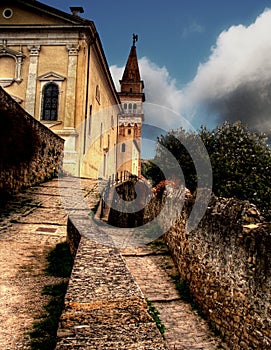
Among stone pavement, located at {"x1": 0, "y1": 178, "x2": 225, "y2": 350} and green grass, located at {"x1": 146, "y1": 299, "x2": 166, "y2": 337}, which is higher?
stone pavement, located at {"x1": 0, "y1": 178, "x2": 225, "y2": 350}

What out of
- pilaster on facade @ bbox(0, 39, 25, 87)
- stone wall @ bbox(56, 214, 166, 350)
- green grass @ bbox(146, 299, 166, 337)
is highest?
pilaster on facade @ bbox(0, 39, 25, 87)

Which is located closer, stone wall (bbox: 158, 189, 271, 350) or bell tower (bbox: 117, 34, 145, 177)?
stone wall (bbox: 158, 189, 271, 350)

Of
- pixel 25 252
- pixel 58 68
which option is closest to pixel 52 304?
pixel 25 252

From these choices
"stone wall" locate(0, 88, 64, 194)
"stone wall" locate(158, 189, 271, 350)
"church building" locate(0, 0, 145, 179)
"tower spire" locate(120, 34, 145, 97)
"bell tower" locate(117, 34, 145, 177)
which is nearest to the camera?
"stone wall" locate(158, 189, 271, 350)

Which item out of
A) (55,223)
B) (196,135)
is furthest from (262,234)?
(196,135)

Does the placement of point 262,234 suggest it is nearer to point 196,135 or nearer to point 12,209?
point 12,209

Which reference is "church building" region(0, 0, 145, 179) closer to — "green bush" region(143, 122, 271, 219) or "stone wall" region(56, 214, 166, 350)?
"green bush" region(143, 122, 271, 219)

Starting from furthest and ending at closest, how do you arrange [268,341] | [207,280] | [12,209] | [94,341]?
[12,209], [207,280], [268,341], [94,341]

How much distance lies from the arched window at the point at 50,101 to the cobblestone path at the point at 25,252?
7.85m

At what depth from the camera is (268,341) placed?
15.4 feet

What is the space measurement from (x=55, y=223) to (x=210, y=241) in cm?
565

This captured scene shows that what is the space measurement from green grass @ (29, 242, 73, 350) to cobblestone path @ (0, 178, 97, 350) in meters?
0.10

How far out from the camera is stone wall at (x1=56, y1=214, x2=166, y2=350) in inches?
124

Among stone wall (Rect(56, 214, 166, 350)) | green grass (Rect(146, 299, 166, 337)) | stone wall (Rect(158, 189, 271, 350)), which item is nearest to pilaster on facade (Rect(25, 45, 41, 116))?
stone wall (Rect(158, 189, 271, 350))
